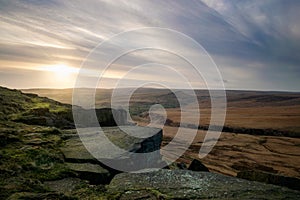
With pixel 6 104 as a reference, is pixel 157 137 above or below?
below

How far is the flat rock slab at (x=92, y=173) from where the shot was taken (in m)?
6.41

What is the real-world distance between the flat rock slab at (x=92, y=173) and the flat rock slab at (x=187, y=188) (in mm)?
360

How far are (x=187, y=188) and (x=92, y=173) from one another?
235cm

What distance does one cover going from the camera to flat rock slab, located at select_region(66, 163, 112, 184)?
641cm

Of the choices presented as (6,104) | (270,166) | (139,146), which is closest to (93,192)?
(139,146)

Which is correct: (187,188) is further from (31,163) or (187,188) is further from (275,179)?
(31,163)

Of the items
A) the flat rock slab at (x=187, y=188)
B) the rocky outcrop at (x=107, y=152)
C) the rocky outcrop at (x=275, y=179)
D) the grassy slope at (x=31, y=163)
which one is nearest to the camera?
the grassy slope at (x=31, y=163)

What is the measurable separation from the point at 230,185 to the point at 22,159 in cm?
512

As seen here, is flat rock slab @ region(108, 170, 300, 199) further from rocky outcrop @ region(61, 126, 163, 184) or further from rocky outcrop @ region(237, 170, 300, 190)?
rocky outcrop @ region(237, 170, 300, 190)

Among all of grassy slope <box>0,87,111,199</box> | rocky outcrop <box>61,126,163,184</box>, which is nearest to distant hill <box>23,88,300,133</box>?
rocky outcrop <box>61,126,163,184</box>

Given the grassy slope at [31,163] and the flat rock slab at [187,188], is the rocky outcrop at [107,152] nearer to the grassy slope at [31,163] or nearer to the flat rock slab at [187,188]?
the grassy slope at [31,163]

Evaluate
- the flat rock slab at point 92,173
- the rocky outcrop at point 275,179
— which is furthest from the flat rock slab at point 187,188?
the rocky outcrop at point 275,179

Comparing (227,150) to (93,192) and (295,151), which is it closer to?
(295,151)

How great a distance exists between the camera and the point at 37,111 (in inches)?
431
